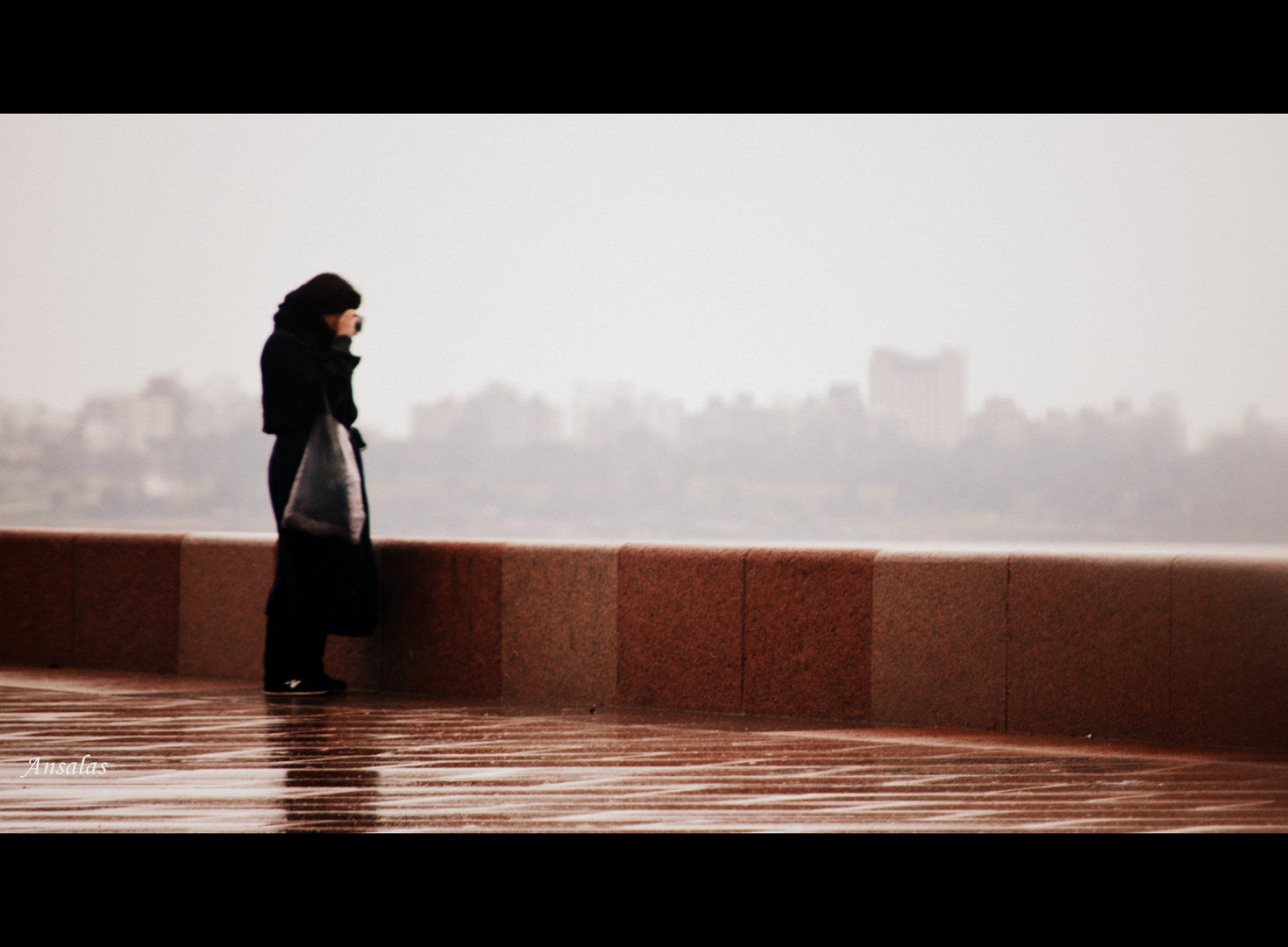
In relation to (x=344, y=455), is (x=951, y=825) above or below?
below

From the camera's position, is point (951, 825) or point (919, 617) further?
point (919, 617)

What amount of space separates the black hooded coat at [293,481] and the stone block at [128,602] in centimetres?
139

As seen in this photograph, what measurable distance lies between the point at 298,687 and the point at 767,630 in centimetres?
236

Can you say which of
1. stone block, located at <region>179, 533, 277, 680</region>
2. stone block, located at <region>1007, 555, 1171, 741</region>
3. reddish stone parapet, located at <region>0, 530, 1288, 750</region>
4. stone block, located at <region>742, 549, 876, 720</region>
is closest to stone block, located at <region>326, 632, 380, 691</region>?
reddish stone parapet, located at <region>0, 530, 1288, 750</region>

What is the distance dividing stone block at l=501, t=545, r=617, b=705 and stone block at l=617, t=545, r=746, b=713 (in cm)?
8

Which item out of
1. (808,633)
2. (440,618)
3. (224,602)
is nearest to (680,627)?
(808,633)

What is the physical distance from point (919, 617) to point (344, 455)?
2.81m

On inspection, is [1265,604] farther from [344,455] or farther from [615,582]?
[344,455]

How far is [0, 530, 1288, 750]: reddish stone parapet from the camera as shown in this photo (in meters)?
5.73

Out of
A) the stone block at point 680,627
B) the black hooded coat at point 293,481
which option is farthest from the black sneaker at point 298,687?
the stone block at point 680,627

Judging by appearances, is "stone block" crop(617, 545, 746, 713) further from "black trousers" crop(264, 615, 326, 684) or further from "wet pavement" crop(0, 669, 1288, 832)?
"black trousers" crop(264, 615, 326, 684)

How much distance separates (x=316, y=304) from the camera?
7422mm

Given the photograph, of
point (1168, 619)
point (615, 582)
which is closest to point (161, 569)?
point (615, 582)

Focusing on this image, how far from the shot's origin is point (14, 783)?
4.59 metres
